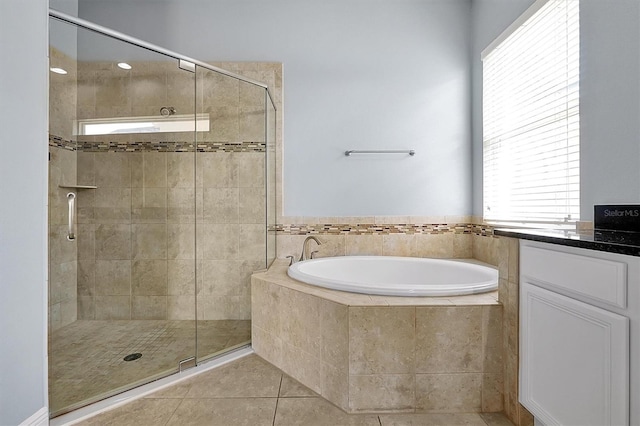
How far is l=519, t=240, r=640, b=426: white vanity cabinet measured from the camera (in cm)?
84

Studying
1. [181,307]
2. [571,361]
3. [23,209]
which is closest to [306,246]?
[181,307]

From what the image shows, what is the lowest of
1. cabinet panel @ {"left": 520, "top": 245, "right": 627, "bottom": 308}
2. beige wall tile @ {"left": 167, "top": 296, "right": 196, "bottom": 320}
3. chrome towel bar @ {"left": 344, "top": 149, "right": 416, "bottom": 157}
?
beige wall tile @ {"left": 167, "top": 296, "right": 196, "bottom": 320}

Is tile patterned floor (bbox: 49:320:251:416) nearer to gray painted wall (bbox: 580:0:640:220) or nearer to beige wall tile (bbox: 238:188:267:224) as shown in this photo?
beige wall tile (bbox: 238:188:267:224)

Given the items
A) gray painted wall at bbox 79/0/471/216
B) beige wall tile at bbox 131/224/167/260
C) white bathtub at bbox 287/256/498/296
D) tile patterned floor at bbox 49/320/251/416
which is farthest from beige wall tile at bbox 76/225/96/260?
gray painted wall at bbox 79/0/471/216

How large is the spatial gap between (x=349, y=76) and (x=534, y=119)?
4.83 feet

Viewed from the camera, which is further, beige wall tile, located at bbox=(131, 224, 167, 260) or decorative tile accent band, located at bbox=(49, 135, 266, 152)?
beige wall tile, located at bbox=(131, 224, 167, 260)

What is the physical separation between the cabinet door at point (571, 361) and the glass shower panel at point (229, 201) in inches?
67.2

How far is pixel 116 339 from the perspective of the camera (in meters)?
2.03

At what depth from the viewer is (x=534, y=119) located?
80.3 inches

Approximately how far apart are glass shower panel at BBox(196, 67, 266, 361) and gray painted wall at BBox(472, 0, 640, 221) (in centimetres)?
205

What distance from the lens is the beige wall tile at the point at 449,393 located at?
1.51m

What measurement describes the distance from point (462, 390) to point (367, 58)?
2.56 metres

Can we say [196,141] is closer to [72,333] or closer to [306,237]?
[306,237]

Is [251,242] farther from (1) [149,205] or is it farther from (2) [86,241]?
(2) [86,241]
